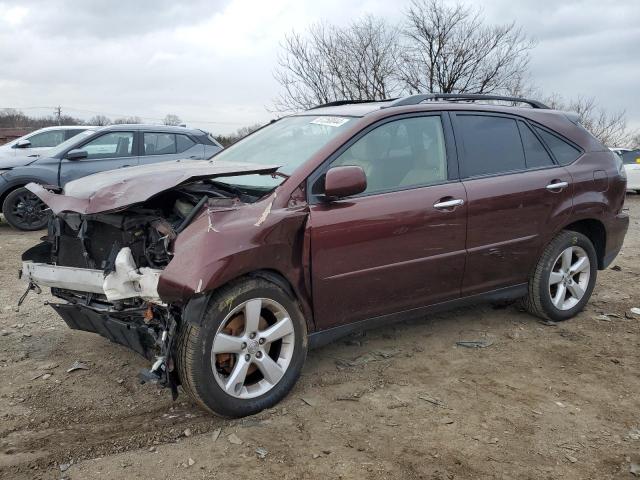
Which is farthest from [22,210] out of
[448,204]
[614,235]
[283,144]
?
[614,235]

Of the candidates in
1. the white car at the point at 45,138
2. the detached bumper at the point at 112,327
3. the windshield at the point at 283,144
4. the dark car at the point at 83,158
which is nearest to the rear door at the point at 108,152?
the dark car at the point at 83,158

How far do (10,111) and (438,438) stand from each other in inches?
1964

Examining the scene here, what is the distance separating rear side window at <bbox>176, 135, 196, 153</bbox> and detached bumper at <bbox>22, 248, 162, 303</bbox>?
698 centimetres

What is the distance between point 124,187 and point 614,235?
157 inches

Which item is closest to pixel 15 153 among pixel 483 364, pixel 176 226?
pixel 176 226

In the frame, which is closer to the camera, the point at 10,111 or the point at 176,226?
the point at 176,226

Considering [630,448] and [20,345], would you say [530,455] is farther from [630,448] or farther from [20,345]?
[20,345]

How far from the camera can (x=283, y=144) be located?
163 inches

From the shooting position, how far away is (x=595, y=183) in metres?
4.82

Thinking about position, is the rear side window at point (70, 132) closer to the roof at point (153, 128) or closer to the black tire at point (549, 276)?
the roof at point (153, 128)

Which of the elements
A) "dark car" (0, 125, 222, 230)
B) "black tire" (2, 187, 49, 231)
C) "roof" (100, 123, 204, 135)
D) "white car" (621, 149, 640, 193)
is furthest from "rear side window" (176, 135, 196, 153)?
"white car" (621, 149, 640, 193)

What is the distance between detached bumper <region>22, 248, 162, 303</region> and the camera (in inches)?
121

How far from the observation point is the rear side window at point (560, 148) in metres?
4.71

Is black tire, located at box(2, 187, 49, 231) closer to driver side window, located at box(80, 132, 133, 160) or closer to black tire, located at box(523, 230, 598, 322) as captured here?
driver side window, located at box(80, 132, 133, 160)
